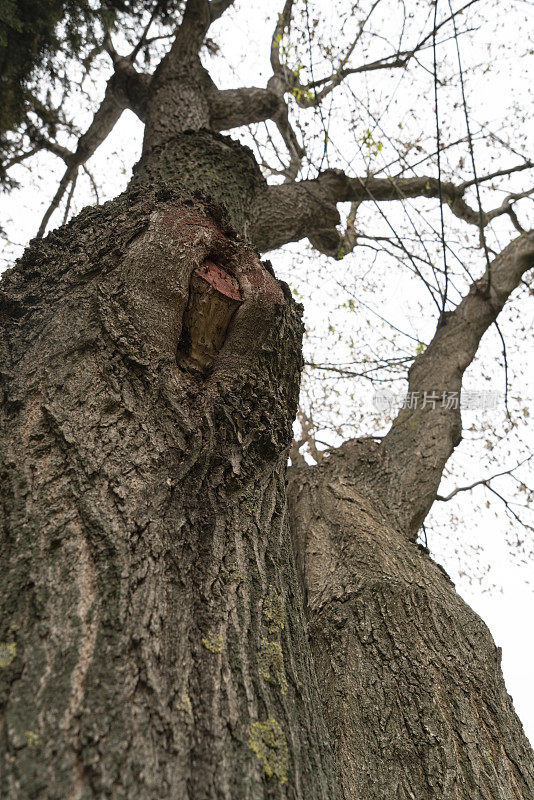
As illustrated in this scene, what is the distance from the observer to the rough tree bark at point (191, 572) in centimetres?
93

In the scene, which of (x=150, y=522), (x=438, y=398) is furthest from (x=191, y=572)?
(x=438, y=398)

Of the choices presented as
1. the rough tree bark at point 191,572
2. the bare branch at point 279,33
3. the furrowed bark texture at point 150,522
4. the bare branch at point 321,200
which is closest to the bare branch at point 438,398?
the rough tree bark at point 191,572

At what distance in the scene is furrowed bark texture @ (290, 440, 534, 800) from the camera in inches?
66.1

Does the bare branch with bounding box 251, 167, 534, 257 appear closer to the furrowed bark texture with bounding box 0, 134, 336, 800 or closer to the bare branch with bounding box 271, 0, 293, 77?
the furrowed bark texture with bounding box 0, 134, 336, 800

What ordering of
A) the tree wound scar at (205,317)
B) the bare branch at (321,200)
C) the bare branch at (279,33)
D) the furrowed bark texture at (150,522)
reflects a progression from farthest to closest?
the bare branch at (279,33)
the bare branch at (321,200)
the tree wound scar at (205,317)
the furrowed bark texture at (150,522)

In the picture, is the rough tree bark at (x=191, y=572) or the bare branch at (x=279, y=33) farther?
the bare branch at (x=279, y=33)

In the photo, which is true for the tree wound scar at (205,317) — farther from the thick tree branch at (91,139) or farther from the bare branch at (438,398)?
the thick tree branch at (91,139)

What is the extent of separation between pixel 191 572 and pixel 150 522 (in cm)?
16

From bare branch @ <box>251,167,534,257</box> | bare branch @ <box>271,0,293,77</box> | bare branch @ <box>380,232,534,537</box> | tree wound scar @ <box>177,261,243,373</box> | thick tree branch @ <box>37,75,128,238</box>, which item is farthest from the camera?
bare branch @ <box>271,0,293,77</box>

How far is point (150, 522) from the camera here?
1.26 meters

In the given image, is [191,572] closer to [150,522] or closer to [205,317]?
[150,522]

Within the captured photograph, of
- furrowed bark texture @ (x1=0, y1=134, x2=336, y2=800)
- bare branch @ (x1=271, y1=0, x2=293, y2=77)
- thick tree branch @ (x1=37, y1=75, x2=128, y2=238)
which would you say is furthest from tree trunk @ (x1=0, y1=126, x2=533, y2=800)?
bare branch @ (x1=271, y1=0, x2=293, y2=77)

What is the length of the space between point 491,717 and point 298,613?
986mm

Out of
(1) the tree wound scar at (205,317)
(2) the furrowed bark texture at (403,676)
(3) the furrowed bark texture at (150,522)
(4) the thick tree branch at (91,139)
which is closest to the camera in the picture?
(3) the furrowed bark texture at (150,522)
